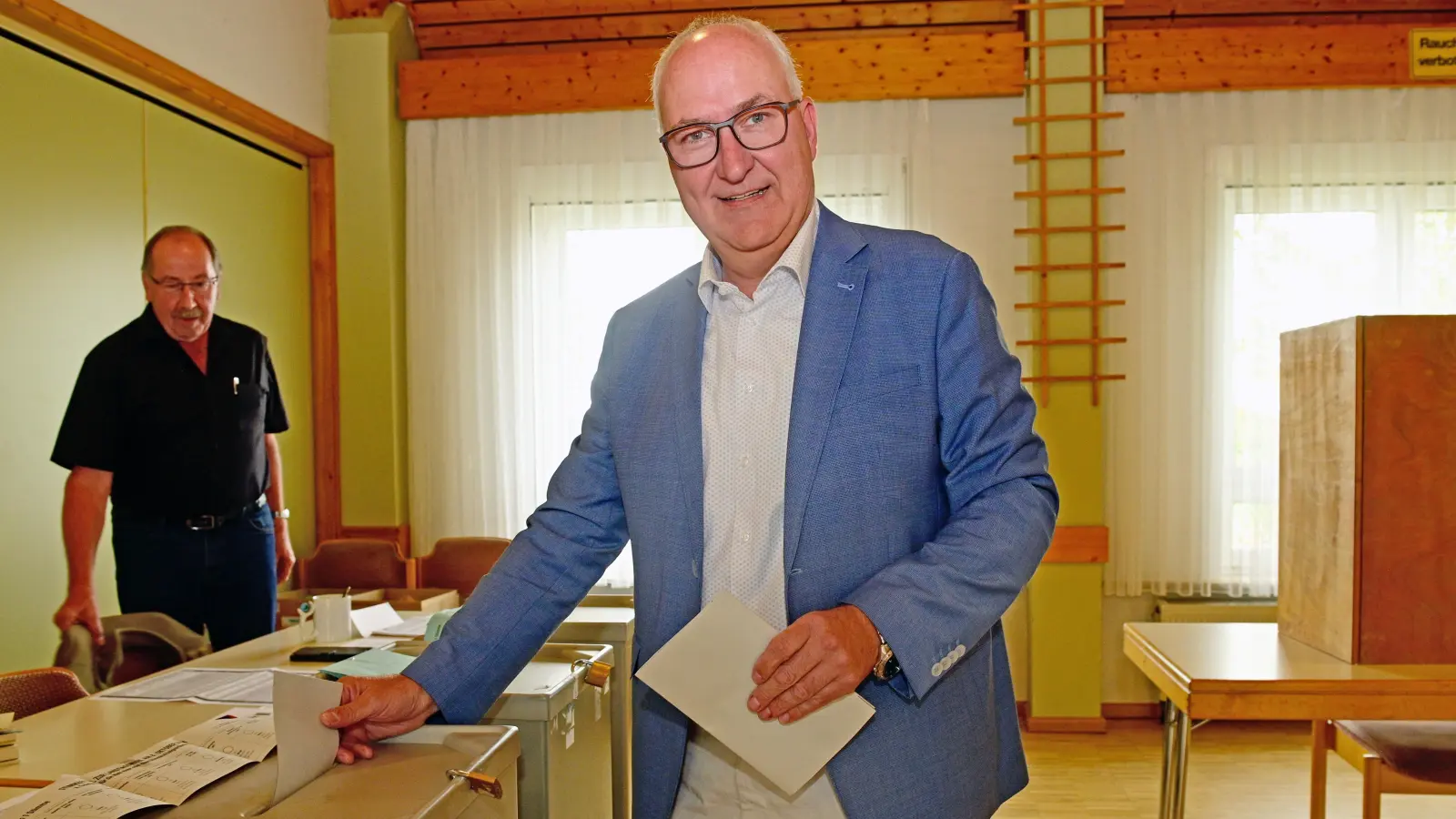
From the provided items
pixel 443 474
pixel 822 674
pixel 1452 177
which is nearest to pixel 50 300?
pixel 443 474

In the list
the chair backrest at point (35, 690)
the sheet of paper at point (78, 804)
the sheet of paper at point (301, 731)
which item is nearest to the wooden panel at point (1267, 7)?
the chair backrest at point (35, 690)

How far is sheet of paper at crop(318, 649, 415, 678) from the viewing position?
203 centimetres

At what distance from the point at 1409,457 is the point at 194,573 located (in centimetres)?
322

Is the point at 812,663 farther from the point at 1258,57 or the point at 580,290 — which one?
the point at 1258,57

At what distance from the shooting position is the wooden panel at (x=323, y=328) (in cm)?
532

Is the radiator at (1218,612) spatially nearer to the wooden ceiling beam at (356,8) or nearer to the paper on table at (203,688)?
the paper on table at (203,688)

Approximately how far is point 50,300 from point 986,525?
334 centimetres

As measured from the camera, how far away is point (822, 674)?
1.10 meters

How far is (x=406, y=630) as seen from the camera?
2.90 meters

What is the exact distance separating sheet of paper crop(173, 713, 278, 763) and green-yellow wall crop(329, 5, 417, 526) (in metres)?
4.03

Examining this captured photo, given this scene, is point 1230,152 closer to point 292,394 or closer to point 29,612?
point 292,394

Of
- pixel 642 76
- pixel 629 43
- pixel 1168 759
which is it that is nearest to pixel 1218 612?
pixel 1168 759

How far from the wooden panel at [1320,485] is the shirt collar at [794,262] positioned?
138 centimetres

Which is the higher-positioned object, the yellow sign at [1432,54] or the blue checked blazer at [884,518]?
the yellow sign at [1432,54]
